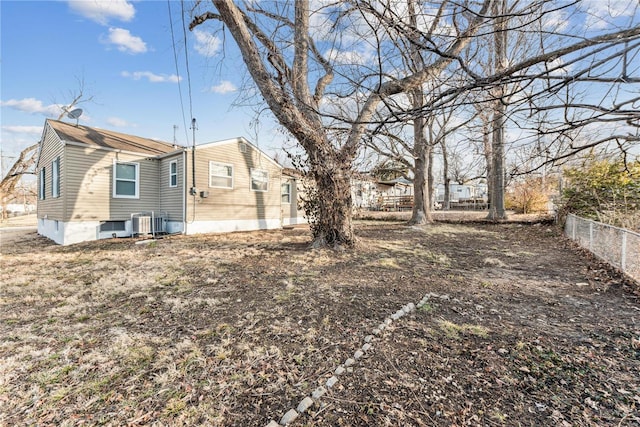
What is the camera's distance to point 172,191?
10.5m

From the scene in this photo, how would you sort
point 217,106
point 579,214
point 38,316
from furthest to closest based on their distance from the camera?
point 579,214, point 217,106, point 38,316

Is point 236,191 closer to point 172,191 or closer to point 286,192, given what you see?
point 172,191

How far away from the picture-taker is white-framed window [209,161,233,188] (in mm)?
10898

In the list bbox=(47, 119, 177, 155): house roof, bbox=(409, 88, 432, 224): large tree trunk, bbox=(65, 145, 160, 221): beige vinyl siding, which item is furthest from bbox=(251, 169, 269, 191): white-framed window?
bbox=(409, 88, 432, 224): large tree trunk

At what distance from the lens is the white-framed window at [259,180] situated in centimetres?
1246

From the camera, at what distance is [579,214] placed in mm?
8406

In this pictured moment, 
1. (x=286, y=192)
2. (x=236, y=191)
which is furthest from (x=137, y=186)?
(x=286, y=192)

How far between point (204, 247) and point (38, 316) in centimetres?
435

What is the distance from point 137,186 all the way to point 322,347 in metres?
10.6

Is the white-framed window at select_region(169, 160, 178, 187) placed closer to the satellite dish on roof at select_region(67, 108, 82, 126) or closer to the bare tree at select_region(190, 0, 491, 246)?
the satellite dish on roof at select_region(67, 108, 82, 126)

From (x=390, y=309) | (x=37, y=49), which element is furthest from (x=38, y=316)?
(x=37, y=49)

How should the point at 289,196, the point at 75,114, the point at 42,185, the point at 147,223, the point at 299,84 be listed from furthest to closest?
the point at 289,196
the point at 42,185
the point at 75,114
the point at 147,223
the point at 299,84

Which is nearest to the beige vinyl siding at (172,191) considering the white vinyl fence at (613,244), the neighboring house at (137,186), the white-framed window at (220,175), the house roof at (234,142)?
the neighboring house at (137,186)

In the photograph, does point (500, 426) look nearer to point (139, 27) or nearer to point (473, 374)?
point (473, 374)
